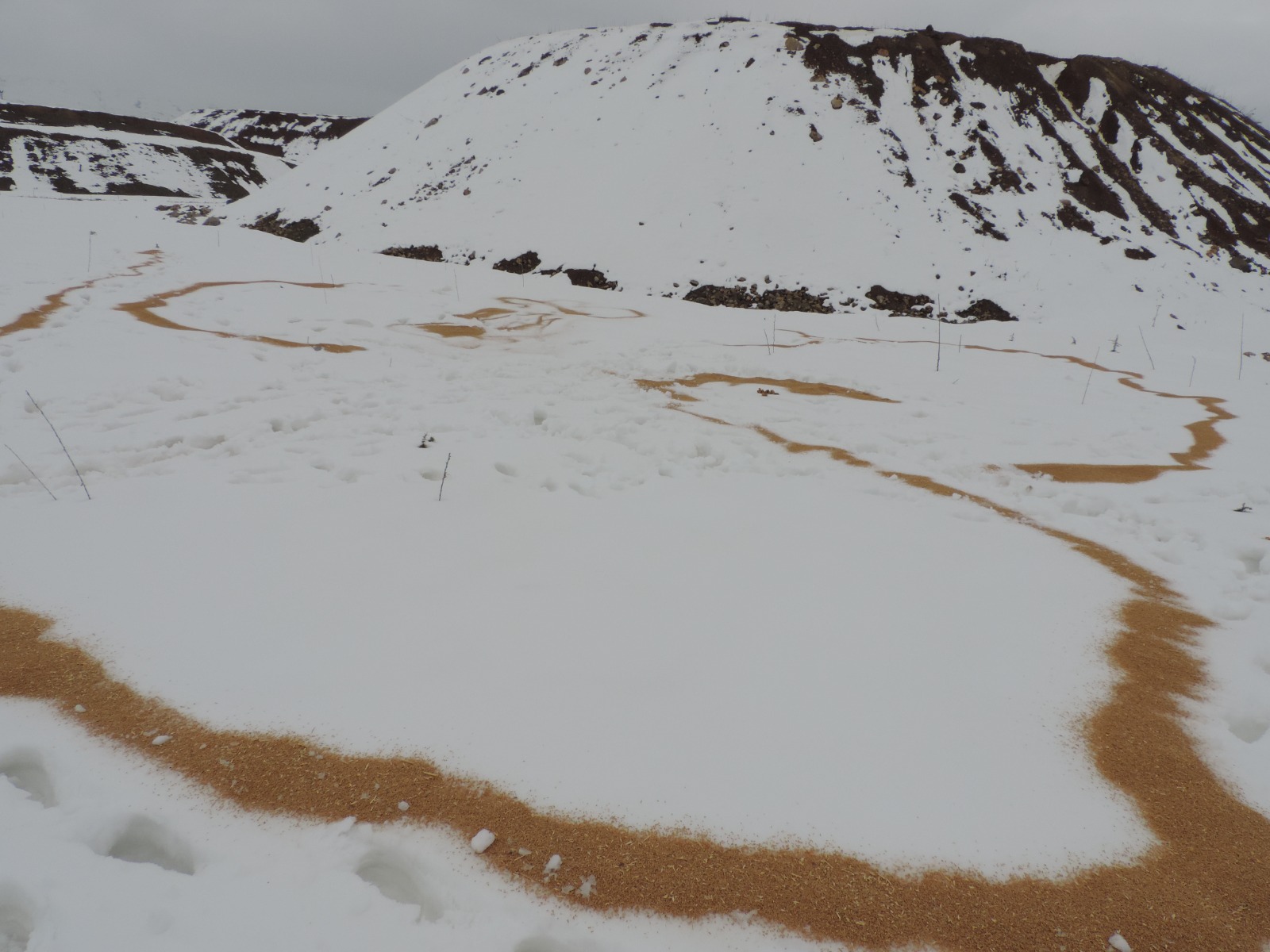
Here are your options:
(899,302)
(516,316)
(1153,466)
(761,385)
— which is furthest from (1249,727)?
(899,302)

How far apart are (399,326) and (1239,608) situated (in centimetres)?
837

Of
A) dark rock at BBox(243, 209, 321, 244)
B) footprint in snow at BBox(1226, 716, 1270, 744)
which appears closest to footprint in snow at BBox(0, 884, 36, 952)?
footprint in snow at BBox(1226, 716, 1270, 744)

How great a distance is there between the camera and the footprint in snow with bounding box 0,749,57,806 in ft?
5.51

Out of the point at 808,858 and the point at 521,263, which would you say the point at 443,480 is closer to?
the point at 808,858

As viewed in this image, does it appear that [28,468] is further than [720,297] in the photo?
No

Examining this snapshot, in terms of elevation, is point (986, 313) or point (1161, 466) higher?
point (986, 313)

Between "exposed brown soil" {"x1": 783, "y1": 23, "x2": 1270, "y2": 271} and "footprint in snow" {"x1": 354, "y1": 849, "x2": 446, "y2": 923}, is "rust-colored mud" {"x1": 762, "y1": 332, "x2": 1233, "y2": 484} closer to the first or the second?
"footprint in snow" {"x1": 354, "y1": 849, "x2": 446, "y2": 923}

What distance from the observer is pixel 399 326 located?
7.85 m

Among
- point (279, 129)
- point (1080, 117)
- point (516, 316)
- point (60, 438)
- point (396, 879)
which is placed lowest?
point (396, 879)

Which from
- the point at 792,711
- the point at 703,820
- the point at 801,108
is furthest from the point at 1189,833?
the point at 801,108

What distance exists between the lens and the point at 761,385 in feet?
21.4

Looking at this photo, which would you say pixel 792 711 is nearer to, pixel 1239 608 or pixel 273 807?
pixel 273 807

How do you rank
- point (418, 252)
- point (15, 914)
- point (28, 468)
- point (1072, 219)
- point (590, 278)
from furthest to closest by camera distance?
point (418, 252), point (1072, 219), point (590, 278), point (28, 468), point (15, 914)

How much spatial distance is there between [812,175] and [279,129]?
68.0 m
